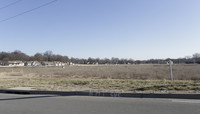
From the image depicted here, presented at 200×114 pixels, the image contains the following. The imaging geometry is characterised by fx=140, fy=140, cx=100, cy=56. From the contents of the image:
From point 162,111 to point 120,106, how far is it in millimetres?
1457

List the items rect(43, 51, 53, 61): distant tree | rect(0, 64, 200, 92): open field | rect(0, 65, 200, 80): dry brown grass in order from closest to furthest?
rect(0, 64, 200, 92): open field → rect(0, 65, 200, 80): dry brown grass → rect(43, 51, 53, 61): distant tree

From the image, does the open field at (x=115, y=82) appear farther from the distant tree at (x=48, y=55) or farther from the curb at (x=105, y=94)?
the distant tree at (x=48, y=55)

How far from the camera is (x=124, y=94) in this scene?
23.0ft

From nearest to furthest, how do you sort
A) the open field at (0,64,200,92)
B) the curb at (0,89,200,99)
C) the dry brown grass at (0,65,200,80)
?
1. the curb at (0,89,200,99)
2. the open field at (0,64,200,92)
3. the dry brown grass at (0,65,200,80)

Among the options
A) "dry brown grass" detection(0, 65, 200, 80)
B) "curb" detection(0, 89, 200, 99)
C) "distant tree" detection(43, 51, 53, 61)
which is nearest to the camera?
"curb" detection(0, 89, 200, 99)

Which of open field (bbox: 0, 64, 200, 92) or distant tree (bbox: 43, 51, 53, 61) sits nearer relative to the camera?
open field (bbox: 0, 64, 200, 92)

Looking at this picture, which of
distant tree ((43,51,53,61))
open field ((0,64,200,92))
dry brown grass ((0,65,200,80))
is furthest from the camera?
distant tree ((43,51,53,61))

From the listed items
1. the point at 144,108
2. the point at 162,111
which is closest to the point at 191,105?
the point at 162,111

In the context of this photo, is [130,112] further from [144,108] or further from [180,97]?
[180,97]

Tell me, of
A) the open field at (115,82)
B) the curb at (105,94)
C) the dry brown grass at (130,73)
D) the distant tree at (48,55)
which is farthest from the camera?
the distant tree at (48,55)

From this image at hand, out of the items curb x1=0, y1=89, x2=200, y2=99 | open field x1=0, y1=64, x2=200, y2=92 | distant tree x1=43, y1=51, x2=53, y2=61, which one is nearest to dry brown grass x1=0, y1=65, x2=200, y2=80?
open field x1=0, y1=64, x2=200, y2=92

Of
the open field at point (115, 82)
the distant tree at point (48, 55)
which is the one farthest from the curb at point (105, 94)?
the distant tree at point (48, 55)

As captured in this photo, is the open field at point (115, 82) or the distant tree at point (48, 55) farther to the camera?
the distant tree at point (48, 55)

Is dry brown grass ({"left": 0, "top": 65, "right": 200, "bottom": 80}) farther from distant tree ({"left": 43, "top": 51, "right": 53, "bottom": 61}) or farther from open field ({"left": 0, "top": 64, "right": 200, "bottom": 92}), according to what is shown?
distant tree ({"left": 43, "top": 51, "right": 53, "bottom": 61})
